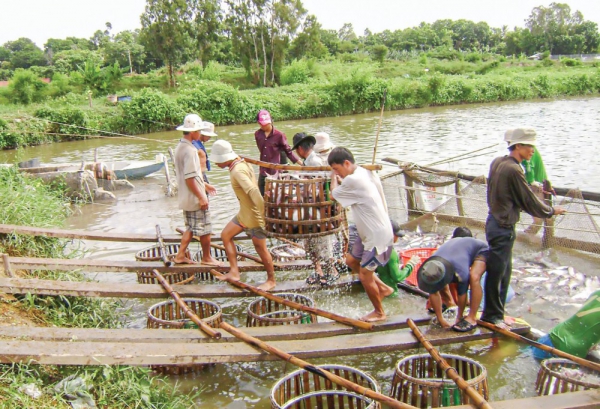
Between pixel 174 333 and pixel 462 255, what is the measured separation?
268 centimetres

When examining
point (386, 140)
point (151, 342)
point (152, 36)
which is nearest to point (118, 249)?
point (151, 342)

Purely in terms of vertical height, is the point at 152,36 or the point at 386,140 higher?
the point at 152,36

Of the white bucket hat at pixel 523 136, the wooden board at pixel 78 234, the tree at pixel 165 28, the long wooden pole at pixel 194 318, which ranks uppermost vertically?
the tree at pixel 165 28

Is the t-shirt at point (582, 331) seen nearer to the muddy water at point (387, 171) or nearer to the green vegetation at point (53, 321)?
the muddy water at point (387, 171)

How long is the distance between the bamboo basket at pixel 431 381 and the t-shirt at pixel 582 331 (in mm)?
877

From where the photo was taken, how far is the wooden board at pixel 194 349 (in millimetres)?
3906

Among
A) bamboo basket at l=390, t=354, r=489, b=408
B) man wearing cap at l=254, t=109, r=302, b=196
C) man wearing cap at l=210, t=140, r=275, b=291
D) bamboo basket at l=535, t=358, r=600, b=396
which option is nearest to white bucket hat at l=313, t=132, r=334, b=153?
man wearing cap at l=254, t=109, r=302, b=196

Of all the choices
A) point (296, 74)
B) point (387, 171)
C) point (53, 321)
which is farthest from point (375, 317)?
point (296, 74)

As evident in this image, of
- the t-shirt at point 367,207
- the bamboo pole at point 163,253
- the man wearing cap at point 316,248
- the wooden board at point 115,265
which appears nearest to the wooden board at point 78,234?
the bamboo pole at point 163,253

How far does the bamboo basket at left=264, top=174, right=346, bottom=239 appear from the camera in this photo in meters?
5.40

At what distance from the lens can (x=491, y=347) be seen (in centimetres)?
524

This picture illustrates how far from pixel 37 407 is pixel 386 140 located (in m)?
20.0

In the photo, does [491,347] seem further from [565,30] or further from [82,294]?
[565,30]

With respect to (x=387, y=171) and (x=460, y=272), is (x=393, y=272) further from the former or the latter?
(x=387, y=171)
